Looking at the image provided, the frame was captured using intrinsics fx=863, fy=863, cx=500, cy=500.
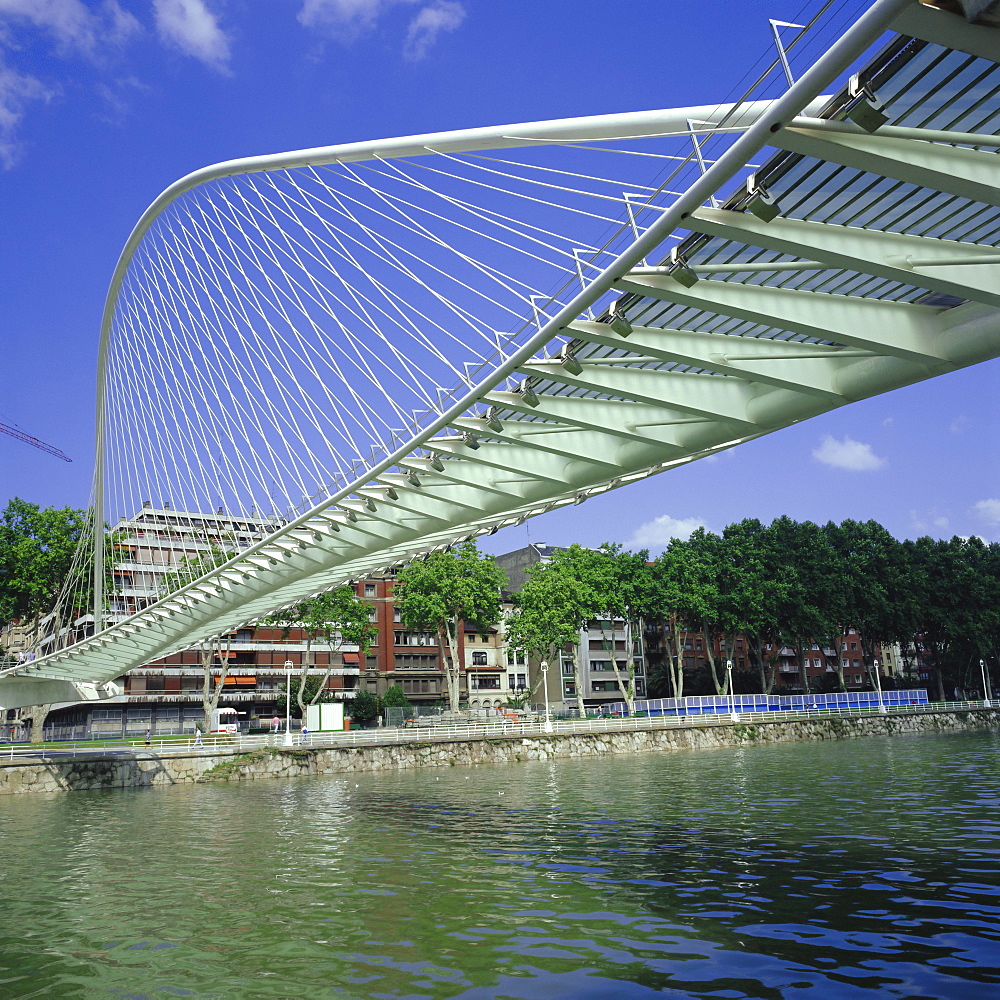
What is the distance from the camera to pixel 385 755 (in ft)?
157

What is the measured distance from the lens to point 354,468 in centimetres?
2098

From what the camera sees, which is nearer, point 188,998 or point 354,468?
point 188,998

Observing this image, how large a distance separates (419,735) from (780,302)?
138 feet

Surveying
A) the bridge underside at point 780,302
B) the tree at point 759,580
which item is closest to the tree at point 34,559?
the bridge underside at point 780,302

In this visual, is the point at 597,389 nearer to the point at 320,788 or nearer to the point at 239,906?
the point at 239,906

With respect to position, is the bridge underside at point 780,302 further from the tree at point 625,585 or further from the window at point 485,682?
the window at point 485,682

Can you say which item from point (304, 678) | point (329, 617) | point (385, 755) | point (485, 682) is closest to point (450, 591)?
point (329, 617)

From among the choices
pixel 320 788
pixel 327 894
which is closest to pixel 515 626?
pixel 320 788

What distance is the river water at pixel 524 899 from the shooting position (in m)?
10.3

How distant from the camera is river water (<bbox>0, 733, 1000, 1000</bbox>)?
10.3 meters

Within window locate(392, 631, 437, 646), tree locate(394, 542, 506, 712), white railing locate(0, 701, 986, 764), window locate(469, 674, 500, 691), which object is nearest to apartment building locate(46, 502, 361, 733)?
window locate(392, 631, 437, 646)

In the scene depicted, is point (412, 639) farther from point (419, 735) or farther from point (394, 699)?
point (419, 735)

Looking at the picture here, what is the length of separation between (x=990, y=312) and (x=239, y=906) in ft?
48.7

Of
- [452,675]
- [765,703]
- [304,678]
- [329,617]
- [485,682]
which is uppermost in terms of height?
[329,617]
